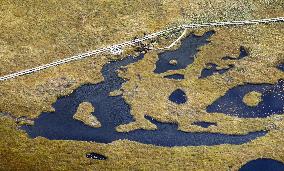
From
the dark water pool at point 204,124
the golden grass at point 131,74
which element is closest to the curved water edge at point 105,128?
the golden grass at point 131,74

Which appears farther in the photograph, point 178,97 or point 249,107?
point 178,97

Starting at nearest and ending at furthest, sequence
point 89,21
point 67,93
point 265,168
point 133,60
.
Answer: point 265,168 < point 67,93 < point 133,60 < point 89,21

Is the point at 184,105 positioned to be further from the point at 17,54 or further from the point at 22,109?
the point at 17,54

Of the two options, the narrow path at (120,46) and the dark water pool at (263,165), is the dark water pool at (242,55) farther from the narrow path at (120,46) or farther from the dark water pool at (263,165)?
the dark water pool at (263,165)

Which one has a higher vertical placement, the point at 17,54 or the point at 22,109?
the point at 17,54

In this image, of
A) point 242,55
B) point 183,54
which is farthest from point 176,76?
point 242,55

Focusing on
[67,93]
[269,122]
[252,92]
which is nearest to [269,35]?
[252,92]

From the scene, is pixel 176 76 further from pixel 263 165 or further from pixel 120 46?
pixel 263 165
